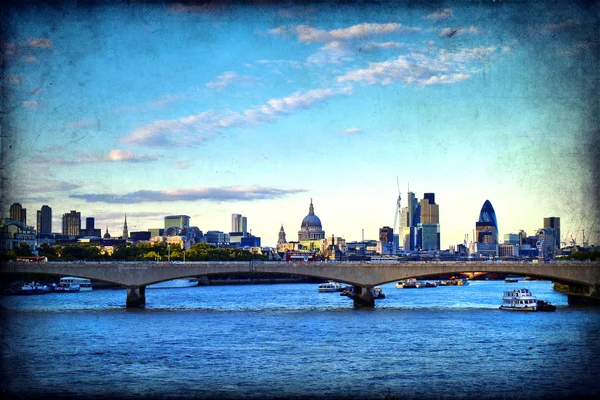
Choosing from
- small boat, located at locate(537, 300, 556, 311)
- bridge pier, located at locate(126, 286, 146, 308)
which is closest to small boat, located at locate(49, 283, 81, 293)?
bridge pier, located at locate(126, 286, 146, 308)

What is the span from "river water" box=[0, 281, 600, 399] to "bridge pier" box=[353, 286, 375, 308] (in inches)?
230

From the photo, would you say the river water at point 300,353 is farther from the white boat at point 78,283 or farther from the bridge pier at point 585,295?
the white boat at point 78,283

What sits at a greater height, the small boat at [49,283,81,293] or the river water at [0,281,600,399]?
the small boat at [49,283,81,293]

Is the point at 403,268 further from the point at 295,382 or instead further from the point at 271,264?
the point at 295,382

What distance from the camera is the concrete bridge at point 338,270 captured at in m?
76.4

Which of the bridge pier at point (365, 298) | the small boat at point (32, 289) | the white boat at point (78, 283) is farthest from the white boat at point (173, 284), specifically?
the bridge pier at point (365, 298)

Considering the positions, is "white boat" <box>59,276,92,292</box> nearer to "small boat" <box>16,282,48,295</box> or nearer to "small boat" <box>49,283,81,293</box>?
"small boat" <box>49,283,81,293</box>

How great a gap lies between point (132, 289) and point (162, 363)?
125ft

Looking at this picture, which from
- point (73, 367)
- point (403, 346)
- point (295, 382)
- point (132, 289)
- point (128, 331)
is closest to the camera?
point (295, 382)

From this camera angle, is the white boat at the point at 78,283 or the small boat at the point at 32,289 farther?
the white boat at the point at 78,283

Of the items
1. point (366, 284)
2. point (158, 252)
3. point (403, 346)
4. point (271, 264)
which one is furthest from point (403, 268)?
point (158, 252)

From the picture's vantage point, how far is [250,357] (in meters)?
42.4

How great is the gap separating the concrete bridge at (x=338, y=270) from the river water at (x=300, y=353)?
15.7 feet

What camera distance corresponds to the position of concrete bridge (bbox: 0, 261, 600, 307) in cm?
Result: 7638
